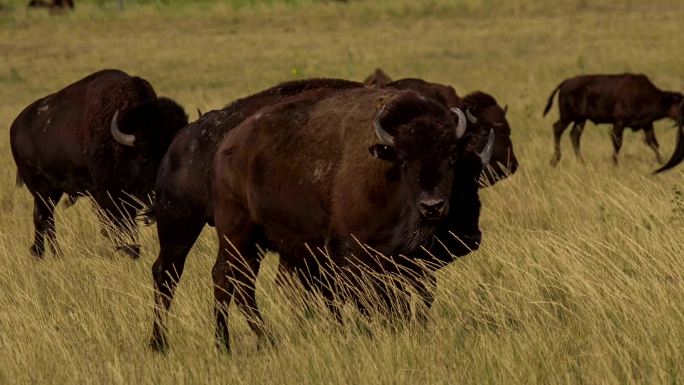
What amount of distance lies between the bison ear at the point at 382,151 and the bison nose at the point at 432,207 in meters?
0.34

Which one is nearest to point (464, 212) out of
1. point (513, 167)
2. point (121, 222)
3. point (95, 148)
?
point (121, 222)

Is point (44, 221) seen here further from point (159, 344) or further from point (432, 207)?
point (432, 207)

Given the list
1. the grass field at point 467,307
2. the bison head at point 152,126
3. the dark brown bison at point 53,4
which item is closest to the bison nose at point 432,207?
the grass field at point 467,307

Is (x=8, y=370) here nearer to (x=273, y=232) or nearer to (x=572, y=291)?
(x=273, y=232)

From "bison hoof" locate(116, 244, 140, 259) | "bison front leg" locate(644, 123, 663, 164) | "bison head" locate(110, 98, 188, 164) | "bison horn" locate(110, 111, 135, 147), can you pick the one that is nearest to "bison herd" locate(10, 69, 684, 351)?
"bison head" locate(110, 98, 188, 164)

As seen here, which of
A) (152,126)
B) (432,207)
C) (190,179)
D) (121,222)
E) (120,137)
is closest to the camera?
(432,207)

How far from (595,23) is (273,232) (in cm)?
3658

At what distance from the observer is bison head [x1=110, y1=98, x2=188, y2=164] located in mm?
8672

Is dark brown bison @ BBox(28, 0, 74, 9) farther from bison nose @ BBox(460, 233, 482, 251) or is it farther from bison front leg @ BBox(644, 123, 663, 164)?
bison nose @ BBox(460, 233, 482, 251)

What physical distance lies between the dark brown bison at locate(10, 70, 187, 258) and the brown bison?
5.07 feet

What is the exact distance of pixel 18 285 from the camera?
8055 millimetres

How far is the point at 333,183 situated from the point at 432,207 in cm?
71

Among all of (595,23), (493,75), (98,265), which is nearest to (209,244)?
(98,265)

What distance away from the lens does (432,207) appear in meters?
5.78
